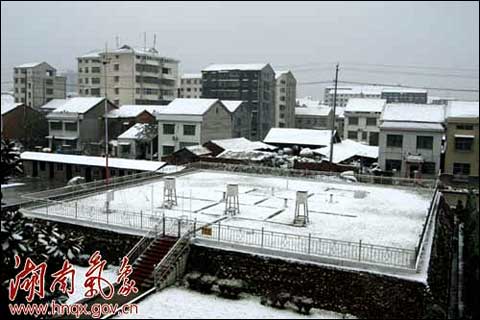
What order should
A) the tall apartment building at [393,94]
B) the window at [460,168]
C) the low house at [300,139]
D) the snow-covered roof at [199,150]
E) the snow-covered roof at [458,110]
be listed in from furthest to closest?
the tall apartment building at [393,94], the low house at [300,139], the snow-covered roof at [199,150], the window at [460,168], the snow-covered roof at [458,110]

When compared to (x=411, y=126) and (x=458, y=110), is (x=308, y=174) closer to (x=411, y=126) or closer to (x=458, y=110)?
(x=411, y=126)

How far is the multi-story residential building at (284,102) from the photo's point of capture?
38.1 metres

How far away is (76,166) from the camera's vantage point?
1920 centimetres

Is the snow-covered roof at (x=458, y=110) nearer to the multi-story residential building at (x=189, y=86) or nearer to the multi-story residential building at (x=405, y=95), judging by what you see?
the multi-story residential building at (x=405, y=95)

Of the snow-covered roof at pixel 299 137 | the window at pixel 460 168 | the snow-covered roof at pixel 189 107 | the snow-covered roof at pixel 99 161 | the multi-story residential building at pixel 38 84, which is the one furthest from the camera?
the multi-story residential building at pixel 38 84

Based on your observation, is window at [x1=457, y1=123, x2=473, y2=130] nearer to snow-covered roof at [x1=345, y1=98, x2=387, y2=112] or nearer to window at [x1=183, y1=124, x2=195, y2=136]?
window at [x1=183, y1=124, x2=195, y2=136]

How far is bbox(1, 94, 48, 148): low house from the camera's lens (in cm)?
2475

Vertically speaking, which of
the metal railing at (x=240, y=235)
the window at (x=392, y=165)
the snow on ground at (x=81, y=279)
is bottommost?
the snow on ground at (x=81, y=279)

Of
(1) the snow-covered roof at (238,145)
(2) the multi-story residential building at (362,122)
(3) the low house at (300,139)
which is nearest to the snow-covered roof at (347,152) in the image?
(3) the low house at (300,139)

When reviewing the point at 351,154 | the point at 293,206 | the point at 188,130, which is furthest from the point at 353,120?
the point at 293,206

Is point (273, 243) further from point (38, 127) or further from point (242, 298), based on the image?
point (38, 127)

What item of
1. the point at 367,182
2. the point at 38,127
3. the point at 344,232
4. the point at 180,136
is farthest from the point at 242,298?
the point at 38,127

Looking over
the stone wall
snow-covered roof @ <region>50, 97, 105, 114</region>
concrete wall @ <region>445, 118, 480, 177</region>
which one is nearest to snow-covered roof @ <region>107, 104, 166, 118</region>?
snow-covered roof @ <region>50, 97, 105, 114</region>

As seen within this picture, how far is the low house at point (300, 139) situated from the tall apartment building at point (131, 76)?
1362 centimetres
